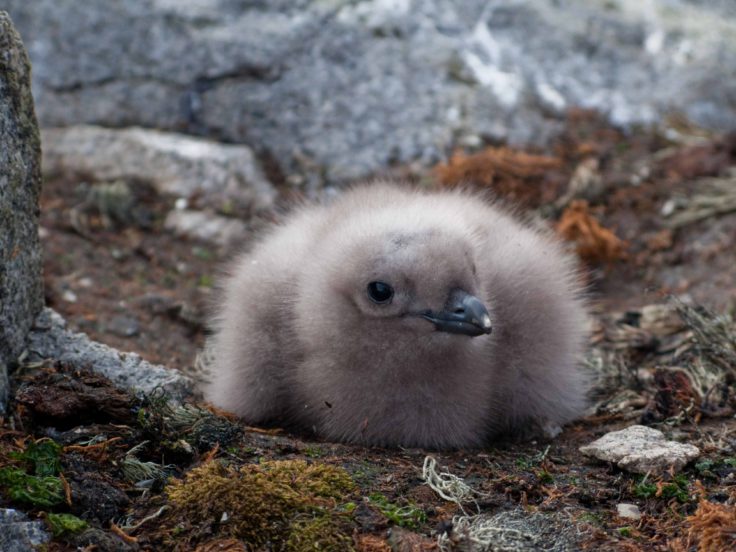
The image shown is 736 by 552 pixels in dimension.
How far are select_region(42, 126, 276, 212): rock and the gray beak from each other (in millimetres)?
2971

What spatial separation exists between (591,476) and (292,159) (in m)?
3.95

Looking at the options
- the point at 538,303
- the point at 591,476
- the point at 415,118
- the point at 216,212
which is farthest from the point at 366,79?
the point at 591,476

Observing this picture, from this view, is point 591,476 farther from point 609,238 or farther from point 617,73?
point 617,73

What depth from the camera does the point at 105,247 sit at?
620 cm

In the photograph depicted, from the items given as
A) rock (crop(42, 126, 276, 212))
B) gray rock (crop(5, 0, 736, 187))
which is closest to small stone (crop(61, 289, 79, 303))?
rock (crop(42, 126, 276, 212))

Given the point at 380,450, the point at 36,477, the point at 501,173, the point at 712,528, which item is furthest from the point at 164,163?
the point at 712,528

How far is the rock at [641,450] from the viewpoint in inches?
139

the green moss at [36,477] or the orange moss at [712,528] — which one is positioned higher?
the orange moss at [712,528]

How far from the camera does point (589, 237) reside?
635 centimetres

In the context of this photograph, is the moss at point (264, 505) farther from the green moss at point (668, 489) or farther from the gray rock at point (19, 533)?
the green moss at point (668, 489)

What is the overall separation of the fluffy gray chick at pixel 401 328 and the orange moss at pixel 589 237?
164 cm

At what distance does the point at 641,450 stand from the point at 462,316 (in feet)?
2.94

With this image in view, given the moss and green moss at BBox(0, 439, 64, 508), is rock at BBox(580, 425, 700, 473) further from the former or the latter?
green moss at BBox(0, 439, 64, 508)

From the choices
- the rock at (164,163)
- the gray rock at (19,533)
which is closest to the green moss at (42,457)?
the gray rock at (19,533)
